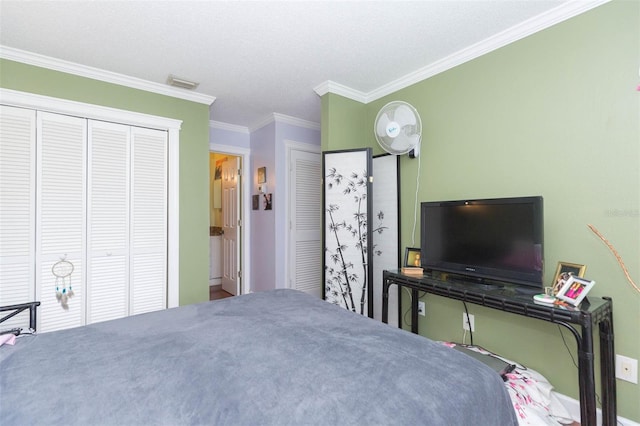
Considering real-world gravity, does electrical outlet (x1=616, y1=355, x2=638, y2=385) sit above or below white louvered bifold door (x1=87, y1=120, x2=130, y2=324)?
below

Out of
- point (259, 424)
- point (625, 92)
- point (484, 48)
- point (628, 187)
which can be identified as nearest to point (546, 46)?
point (484, 48)

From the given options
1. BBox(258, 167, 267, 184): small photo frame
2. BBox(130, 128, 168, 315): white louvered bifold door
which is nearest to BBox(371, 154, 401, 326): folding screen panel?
BBox(258, 167, 267, 184): small photo frame

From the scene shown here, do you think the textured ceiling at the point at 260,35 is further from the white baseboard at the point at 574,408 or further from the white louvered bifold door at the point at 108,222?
the white baseboard at the point at 574,408

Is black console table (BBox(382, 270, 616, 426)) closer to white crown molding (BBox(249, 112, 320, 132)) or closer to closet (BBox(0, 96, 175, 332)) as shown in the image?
closet (BBox(0, 96, 175, 332))

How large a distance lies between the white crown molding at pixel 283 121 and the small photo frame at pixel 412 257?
7.73 ft

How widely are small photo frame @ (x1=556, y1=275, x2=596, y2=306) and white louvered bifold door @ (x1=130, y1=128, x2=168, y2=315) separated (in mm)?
3179

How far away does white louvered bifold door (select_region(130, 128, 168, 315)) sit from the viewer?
9.23 feet

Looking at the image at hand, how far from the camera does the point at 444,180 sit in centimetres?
250

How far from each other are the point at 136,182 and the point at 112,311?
1204 mm

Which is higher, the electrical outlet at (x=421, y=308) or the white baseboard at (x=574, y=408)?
the electrical outlet at (x=421, y=308)

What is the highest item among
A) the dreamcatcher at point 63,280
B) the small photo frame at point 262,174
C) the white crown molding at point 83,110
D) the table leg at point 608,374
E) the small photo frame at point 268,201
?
the white crown molding at point 83,110

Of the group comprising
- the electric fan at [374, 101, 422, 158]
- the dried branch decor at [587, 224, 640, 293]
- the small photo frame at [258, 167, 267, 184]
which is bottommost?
the dried branch decor at [587, 224, 640, 293]

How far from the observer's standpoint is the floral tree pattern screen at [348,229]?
8.91 feet

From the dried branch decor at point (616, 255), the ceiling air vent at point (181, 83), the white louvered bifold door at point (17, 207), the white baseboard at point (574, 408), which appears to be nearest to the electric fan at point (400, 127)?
the dried branch decor at point (616, 255)
